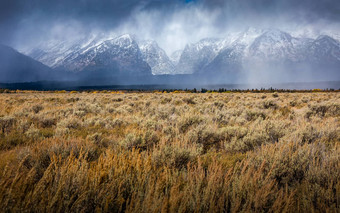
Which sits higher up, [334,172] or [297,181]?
[334,172]

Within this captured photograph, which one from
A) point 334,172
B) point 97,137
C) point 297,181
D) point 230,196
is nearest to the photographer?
point 230,196

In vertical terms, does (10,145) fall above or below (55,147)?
below

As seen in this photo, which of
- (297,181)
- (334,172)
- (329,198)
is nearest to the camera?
(329,198)

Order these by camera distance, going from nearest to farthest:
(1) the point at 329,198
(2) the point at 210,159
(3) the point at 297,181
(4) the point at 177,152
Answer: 1. (1) the point at 329,198
2. (3) the point at 297,181
3. (4) the point at 177,152
4. (2) the point at 210,159

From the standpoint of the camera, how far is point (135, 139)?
12.8 ft

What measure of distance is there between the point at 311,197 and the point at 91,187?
2.66 m

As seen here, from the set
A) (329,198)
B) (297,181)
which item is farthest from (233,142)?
(329,198)

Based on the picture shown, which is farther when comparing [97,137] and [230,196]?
[97,137]

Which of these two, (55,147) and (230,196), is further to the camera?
(55,147)

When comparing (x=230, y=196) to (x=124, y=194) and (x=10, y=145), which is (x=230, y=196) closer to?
(x=124, y=194)

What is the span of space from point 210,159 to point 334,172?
1846 millimetres

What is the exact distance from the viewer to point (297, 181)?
2365mm

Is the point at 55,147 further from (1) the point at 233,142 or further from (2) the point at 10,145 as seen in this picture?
(1) the point at 233,142

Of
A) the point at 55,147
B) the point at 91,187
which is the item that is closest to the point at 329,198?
the point at 91,187
